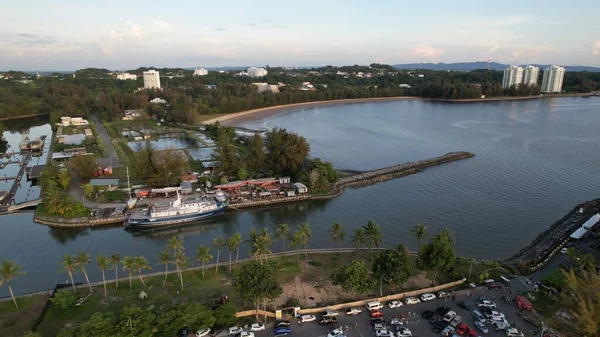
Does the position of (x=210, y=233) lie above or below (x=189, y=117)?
below

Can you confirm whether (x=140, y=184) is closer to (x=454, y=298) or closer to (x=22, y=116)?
(x=454, y=298)

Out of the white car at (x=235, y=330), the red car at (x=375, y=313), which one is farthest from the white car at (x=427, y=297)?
the white car at (x=235, y=330)

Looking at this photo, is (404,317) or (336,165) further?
(336,165)

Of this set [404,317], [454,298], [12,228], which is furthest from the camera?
[12,228]

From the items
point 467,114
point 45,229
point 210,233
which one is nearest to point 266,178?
point 210,233

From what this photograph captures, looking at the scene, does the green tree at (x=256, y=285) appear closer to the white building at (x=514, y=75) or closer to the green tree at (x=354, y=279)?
the green tree at (x=354, y=279)

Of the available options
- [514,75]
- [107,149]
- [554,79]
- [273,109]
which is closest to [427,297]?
[107,149]

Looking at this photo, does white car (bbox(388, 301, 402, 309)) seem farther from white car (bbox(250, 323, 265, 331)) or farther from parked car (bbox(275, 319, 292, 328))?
white car (bbox(250, 323, 265, 331))
